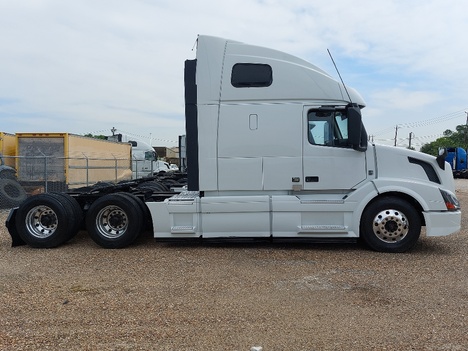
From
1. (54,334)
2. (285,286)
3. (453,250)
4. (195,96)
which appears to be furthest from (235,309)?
(453,250)

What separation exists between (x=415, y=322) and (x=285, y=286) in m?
1.68

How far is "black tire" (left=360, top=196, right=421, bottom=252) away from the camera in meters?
7.15

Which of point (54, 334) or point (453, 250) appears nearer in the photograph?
point (54, 334)

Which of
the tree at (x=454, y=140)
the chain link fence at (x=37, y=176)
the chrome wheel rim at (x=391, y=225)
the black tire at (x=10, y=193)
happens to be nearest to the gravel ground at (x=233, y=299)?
the chrome wheel rim at (x=391, y=225)

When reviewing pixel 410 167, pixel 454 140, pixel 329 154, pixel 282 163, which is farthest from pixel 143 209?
pixel 454 140

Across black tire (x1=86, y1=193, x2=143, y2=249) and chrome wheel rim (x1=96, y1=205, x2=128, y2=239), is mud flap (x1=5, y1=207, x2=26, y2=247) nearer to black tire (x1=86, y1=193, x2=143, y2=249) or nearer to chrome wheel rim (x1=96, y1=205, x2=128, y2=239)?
black tire (x1=86, y1=193, x2=143, y2=249)

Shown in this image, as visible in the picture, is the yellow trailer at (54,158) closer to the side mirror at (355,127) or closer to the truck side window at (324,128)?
the truck side window at (324,128)

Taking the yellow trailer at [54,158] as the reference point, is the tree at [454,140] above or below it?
above

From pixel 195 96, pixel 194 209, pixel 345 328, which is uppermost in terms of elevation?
pixel 195 96

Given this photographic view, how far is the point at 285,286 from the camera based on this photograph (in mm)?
5402

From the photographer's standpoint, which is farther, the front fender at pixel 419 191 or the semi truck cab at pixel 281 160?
the semi truck cab at pixel 281 160

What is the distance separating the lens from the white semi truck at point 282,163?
7242 mm

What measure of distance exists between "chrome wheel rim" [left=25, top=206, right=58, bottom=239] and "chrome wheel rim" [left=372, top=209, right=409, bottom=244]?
5.97m

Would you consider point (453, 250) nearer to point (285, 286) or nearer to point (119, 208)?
point (285, 286)
